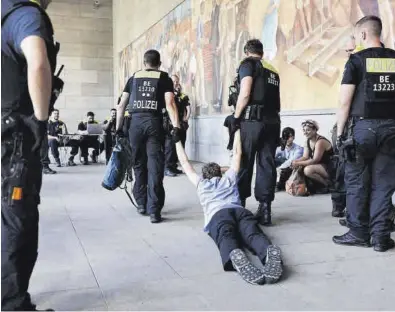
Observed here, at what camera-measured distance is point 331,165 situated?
5910 millimetres

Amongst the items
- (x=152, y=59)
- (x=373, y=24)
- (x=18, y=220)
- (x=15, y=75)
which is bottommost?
(x=18, y=220)

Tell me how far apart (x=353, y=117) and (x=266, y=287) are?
1609mm

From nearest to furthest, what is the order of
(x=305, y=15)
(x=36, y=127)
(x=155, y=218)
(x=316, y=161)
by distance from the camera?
(x=36, y=127) < (x=155, y=218) < (x=316, y=161) < (x=305, y=15)

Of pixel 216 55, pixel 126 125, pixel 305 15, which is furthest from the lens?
pixel 216 55

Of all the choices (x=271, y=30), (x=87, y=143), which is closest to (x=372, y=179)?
(x=271, y=30)

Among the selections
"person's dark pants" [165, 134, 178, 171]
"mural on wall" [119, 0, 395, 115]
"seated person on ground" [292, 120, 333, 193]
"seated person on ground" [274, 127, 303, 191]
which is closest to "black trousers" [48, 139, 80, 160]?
"mural on wall" [119, 0, 395, 115]

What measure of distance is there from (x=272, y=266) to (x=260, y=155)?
1685 millimetres

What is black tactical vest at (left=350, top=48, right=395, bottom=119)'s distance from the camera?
11.4 ft

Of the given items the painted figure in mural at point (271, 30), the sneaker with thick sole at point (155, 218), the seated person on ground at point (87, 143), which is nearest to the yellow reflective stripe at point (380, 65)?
the sneaker with thick sole at point (155, 218)

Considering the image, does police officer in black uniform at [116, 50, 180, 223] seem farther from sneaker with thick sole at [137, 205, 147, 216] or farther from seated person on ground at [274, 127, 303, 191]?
seated person on ground at [274, 127, 303, 191]

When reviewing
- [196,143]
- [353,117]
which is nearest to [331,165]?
[353,117]

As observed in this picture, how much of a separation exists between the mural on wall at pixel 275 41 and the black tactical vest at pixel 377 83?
89.9 inches

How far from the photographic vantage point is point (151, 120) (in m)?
4.60

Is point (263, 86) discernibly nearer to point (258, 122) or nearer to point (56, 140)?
point (258, 122)
